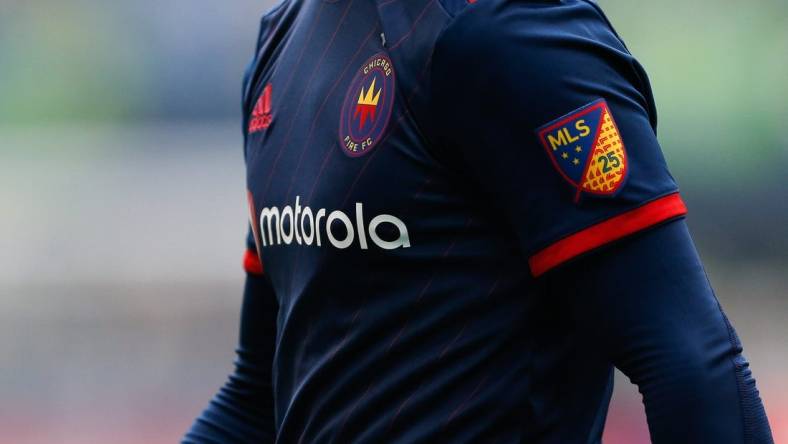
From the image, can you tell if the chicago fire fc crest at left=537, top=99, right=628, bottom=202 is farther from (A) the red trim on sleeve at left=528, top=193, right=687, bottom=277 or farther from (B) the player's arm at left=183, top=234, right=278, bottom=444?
(B) the player's arm at left=183, top=234, right=278, bottom=444

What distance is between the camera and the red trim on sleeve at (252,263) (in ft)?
5.21

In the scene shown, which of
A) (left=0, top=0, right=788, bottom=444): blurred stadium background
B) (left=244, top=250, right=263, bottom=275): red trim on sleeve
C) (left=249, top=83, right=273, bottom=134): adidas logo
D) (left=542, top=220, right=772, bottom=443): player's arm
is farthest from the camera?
(left=0, top=0, right=788, bottom=444): blurred stadium background

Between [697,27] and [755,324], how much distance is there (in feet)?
6.62

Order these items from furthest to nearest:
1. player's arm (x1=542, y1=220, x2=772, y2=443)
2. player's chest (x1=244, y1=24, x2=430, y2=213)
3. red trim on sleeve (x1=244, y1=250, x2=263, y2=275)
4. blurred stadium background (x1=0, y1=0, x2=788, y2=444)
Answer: blurred stadium background (x1=0, y1=0, x2=788, y2=444) < red trim on sleeve (x1=244, y1=250, x2=263, y2=275) < player's chest (x1=244, y1=24, x2=430, y2=213) < player's arm (x1=542, y1=220, x2=772, y2=443)

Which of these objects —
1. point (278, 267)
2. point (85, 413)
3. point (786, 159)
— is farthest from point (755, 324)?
point (278, 267)

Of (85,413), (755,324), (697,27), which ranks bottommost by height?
(755,324)

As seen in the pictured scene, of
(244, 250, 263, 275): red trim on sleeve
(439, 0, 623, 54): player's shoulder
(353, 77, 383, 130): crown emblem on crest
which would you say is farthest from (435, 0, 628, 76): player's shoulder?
(244, 250, 263, 275): red trim on sleeve

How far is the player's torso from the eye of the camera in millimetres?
1188

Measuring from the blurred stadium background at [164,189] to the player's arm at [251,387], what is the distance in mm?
4827

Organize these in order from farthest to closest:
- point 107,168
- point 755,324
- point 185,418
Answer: point 107,168, point 755,324, point 185,418

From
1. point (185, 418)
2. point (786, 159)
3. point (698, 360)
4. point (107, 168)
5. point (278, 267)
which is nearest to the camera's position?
point (698, 360)

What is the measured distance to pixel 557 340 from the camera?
121 centimetres

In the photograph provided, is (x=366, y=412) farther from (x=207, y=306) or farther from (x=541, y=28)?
(x=207, y=306)

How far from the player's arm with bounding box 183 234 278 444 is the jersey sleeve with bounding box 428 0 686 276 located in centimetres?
53
